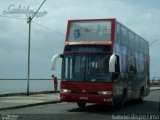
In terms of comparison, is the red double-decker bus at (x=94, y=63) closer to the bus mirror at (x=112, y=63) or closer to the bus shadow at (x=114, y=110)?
the bus mirror at (x=112, y=63)

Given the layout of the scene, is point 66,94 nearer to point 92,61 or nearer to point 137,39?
point 92,61

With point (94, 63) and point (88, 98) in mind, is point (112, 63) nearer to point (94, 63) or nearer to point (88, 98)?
point (94, 63)

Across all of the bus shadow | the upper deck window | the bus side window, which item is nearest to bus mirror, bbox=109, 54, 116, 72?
Result: the bus side window

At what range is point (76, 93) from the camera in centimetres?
1917

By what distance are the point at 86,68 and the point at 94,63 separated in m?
0.40

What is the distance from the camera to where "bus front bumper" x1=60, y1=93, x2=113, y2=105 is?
1877 centimetres

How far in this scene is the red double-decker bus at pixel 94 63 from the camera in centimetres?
1877

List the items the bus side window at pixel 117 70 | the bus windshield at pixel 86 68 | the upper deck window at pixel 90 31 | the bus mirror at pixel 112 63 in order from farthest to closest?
the upper deck window at pixel 90 31 → the bus side window at pixel 117 70 → the bus windshield at pixel 86 68 → the bus mirror at pixel 112 63

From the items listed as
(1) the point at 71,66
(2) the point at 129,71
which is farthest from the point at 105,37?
(2) the point at 129,71

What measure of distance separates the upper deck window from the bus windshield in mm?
984

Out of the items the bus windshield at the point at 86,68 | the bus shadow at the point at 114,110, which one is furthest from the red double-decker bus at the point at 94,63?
the bus shadow at the point at 114,110

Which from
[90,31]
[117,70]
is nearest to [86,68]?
[117,70]

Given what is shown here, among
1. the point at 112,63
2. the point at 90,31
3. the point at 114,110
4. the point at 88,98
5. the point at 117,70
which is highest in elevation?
the point at 90,31

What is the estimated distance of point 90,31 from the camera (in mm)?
20047
